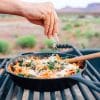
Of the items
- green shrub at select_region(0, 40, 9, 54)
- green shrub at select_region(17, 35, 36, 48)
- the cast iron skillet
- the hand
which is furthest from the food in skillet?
green shrub at select_region(17, 35, 36, 48)

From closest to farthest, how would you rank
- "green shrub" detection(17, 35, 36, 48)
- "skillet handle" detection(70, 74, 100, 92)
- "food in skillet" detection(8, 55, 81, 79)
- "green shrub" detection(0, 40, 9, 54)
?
"skillet handle" detection(70, 74, 100, 92)
"food in skillet" detection(8, 55, 81, 79)
"green shrub" detection(0, 40, 9, 54)
"green shrub" detection(17, 35, 36, 48)

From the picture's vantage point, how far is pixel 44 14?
112 centimetres

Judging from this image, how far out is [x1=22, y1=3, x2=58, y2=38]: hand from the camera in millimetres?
1113

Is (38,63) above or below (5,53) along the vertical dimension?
above

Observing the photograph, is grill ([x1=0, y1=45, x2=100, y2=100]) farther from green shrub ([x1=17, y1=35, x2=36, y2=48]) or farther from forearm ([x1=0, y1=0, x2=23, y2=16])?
green shrub ([x1=17, y1=35, x2=36, y2=48])

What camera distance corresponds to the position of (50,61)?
48.6 inches

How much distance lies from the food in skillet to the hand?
0.41 feet

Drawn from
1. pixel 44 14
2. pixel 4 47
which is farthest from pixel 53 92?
pixel 4 47

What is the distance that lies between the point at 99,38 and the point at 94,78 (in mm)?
7141

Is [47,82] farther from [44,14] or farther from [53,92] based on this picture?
[44,14]

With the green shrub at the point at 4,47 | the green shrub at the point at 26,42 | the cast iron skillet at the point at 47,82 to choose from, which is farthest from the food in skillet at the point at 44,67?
the green shrub at the point at 26,42

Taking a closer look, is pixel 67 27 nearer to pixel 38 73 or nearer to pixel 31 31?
pixel 31 31

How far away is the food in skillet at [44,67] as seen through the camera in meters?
1.10

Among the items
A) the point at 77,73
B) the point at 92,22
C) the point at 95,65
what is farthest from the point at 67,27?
the point at 77,73
